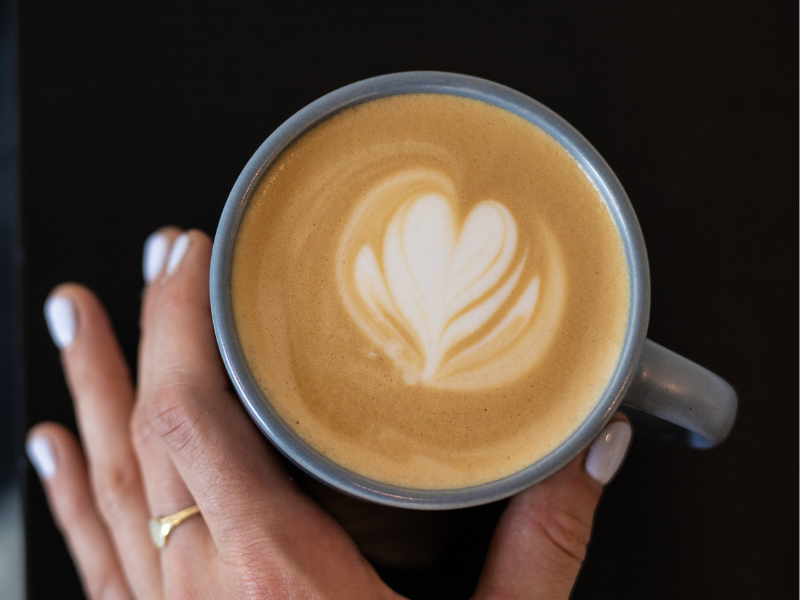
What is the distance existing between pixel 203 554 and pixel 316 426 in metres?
0.34

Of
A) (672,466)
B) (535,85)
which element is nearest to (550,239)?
(535,85)

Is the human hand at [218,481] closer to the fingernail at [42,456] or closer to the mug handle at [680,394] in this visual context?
the fingernail at [42,456]

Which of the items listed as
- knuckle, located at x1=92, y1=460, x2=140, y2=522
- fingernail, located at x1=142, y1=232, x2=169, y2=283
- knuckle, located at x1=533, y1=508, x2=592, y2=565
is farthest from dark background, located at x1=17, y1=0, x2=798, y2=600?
knuckle, located at x1=533, y1=508, x2=592, y2=565

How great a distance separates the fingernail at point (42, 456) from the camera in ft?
4.09

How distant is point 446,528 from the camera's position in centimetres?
115

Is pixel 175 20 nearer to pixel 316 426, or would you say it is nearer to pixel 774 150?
pixel 316 426

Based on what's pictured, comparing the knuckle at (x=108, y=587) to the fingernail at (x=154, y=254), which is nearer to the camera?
the fingernail at (x=154, y=254)

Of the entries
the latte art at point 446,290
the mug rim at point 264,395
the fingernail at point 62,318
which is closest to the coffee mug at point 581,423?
the mug rim at point 264,395

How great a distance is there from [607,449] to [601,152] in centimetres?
58

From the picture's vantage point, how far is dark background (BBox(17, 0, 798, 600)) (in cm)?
119

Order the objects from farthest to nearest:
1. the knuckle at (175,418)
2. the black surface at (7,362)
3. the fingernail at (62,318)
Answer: the black surface at (7,362) < the fingernail at (62,318) < the knuckle at (175,418)

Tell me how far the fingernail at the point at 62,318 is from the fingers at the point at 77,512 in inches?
7.6

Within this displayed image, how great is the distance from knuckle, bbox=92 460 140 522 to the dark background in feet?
0.43

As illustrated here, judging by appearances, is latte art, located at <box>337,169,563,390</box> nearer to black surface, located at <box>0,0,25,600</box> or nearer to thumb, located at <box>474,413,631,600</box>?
thumb, located at <box>474,413,631,600</box>
